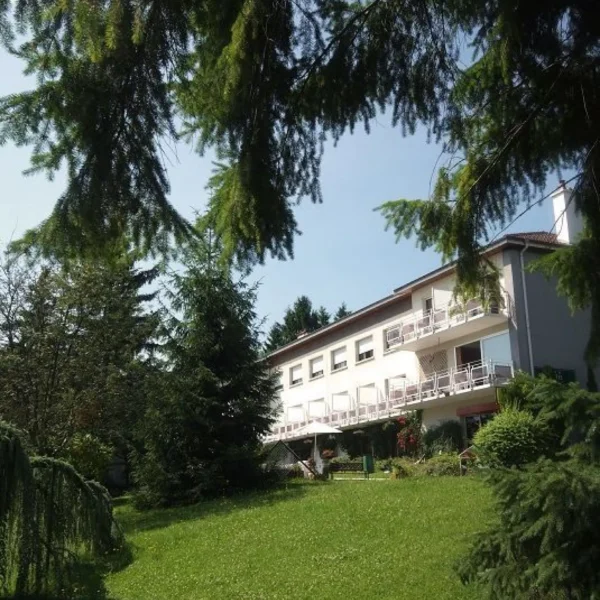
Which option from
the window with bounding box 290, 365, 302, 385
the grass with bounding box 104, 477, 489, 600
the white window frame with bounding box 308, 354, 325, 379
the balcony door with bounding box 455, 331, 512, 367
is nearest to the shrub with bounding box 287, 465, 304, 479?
the grass with bounding box 104, 477, 489, 600

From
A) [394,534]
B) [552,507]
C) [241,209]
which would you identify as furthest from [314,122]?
[394,534]

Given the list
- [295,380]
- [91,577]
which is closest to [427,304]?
[295,380]

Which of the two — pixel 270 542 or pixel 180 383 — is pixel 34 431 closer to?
pixel 180 383

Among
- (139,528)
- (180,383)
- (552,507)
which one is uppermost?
(180,383)

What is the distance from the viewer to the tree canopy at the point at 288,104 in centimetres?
556

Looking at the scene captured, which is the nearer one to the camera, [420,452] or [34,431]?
[34,431]

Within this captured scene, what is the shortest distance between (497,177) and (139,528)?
1212cm

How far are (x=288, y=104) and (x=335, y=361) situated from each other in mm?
35736

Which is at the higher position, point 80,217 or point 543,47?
point 543,47

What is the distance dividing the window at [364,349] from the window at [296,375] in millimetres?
6970

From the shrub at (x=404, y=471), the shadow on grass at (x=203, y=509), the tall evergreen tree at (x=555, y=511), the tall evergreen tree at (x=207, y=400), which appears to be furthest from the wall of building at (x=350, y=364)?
the tall evergreen tree at (x=555, y=511)

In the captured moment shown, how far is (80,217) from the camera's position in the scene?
562 cm

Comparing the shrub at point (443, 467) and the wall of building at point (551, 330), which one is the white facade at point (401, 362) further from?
the shrub at point (443, 467)

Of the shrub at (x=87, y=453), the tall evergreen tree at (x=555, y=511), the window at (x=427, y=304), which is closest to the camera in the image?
the tall evergreen tree at (x=555, y=511)
